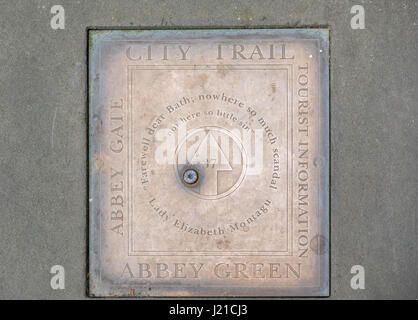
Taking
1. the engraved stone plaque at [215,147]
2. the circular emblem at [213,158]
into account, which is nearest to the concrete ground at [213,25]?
the engraved stone plaque at [215,147]

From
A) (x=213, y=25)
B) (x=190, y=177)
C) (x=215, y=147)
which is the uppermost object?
(x=213, y=25)

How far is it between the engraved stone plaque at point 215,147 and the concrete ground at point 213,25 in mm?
67

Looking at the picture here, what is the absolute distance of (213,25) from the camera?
2125mm

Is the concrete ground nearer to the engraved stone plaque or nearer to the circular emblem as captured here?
the engraved stone plaque

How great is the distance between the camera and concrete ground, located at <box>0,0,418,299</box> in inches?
82.9

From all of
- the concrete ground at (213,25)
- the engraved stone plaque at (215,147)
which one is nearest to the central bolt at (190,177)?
the engraved stone plaque at (215,147)

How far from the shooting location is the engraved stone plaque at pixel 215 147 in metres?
2.12

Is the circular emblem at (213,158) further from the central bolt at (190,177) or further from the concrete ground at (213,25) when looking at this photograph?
the concrete ground at (213,25)

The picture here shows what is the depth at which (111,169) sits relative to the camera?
213 cm

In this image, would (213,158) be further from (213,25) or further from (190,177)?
(213,25)

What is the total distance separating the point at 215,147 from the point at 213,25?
0.58 metres

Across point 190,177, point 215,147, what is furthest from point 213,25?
point 190,177

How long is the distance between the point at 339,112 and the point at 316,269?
0.76 m
